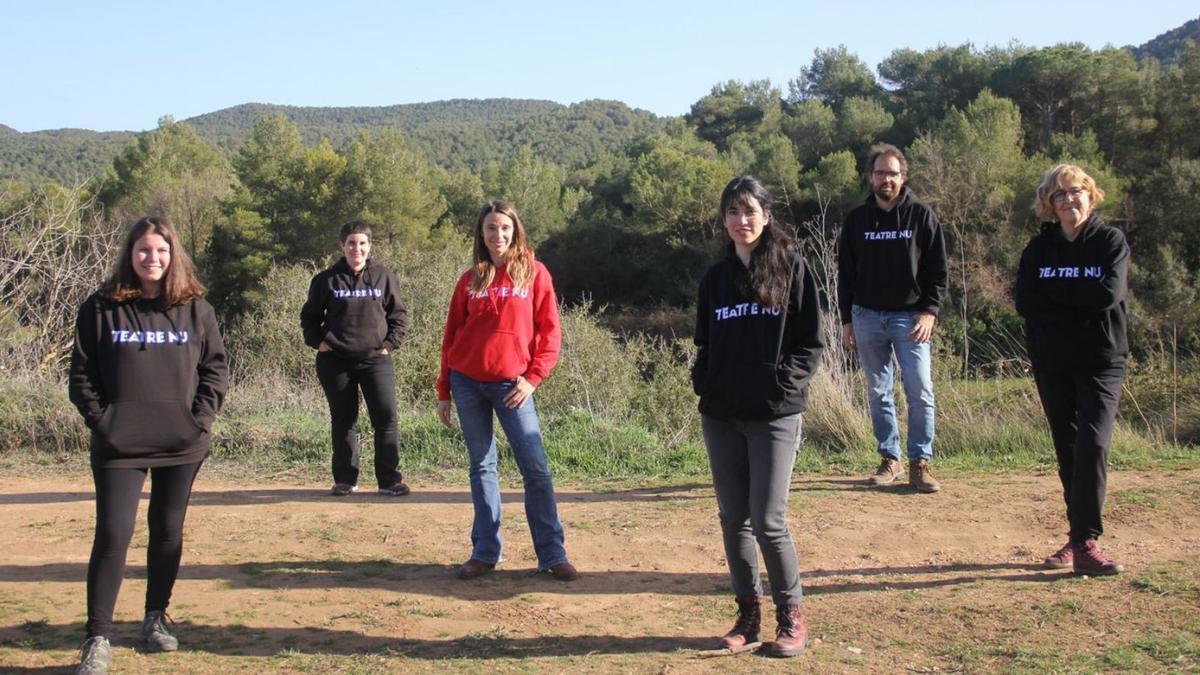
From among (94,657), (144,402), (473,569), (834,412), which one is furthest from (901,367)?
(94,657)

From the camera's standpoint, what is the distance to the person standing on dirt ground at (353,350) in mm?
6867

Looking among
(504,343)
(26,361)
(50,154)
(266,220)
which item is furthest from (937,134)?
(50,154)

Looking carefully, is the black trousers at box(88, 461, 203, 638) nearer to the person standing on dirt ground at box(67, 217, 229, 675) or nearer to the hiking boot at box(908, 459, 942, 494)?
the person standing on dirt ground at box(67, 217, 229, 675)

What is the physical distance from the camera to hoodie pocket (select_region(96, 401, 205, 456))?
13.2 ft

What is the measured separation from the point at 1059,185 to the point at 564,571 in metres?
2.91

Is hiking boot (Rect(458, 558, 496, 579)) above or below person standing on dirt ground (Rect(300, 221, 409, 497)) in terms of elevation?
below

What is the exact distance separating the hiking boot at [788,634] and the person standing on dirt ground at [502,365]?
4.13 feet

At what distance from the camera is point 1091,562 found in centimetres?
477

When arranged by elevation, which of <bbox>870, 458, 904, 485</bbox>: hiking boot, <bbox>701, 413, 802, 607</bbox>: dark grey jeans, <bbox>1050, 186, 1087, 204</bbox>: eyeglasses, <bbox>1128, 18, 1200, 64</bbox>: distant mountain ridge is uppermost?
<bbox>1128, 18, 1200, 64</bbox>: distant mountain ridge

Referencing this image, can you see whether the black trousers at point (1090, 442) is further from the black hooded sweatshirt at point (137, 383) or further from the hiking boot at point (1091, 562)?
the black hooded sweatshirt at point (137, 383)

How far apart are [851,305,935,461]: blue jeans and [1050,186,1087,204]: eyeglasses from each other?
4.65ft

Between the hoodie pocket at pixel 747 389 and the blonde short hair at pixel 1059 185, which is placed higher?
the blonde short hair at pixel 1059 185

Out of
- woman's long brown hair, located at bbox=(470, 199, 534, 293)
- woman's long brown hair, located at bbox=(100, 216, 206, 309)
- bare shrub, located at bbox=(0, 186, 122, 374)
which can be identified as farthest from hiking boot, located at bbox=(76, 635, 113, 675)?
bare shrub, located at bbox=(0, 186, 122, 374)

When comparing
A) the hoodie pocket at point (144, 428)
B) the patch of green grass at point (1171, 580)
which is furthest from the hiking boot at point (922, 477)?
the hoodie pocket at point (144, 428)
